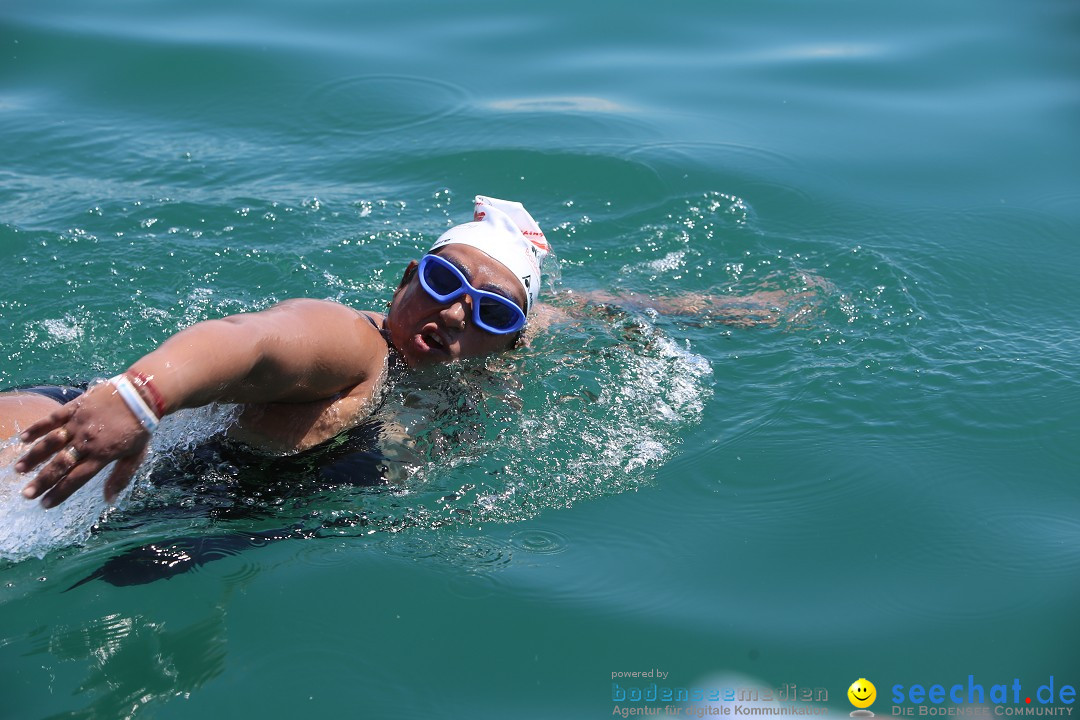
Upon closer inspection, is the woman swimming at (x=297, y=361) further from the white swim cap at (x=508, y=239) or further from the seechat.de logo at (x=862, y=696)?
the seechat.de logo at (x=862, y=696)

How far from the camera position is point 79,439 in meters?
2.74

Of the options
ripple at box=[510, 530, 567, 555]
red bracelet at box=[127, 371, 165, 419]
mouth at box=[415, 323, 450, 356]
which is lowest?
ripple at box=[510, 530, 567, 555]

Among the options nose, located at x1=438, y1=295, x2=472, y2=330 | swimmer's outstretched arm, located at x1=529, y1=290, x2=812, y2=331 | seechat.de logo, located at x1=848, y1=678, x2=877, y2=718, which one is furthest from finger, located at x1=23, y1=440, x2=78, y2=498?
swimmer's outstretched arm, located at x1=529, y1=290, x2=812, y2=331

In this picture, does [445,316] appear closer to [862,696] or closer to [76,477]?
[76,477]

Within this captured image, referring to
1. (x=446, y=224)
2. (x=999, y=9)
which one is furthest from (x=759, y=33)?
(x=446, y=224)

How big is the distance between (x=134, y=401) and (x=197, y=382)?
19 cm

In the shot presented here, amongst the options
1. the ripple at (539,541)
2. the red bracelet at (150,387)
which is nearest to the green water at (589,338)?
the ripple at (539,541)

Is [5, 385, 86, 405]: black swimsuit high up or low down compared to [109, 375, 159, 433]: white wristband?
up

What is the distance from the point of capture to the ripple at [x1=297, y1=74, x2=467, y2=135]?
7.96 m

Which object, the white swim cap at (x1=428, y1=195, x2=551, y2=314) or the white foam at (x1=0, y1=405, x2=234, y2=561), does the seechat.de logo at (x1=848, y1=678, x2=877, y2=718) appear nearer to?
the white swim cap at (x1=428, y1=195, x2=551, y2=314)

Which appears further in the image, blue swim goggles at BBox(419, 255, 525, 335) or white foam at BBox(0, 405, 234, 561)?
blue swim goggles at BBox(419, 255, 525, 335)

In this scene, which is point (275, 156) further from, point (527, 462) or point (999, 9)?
point (999, 9)

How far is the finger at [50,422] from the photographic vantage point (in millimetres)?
2728

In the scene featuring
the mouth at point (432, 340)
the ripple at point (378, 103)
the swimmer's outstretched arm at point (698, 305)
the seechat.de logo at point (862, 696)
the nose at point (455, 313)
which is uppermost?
the ripple at point (378, 103)
